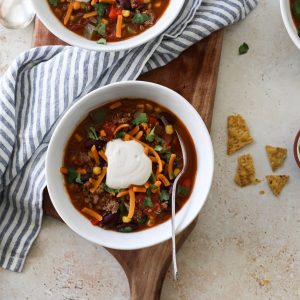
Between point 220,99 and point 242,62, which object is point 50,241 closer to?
point 220,99

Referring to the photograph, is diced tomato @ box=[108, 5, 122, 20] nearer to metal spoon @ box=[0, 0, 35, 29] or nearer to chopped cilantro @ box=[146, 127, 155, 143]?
metal spoon @ box=[0, 0, 35, 29]

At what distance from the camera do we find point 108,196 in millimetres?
2684

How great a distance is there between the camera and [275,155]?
10.1ft

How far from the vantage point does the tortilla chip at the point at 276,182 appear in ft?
10.1

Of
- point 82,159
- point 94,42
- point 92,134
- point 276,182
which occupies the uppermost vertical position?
point 94,42

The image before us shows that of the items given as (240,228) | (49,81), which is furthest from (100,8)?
(240,228)

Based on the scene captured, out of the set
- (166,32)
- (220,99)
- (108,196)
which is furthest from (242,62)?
(108,196)

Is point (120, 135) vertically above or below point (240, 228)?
above

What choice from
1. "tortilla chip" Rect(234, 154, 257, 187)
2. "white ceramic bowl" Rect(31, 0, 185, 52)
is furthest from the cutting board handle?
"white ceramic bowl" Rect(31, 0, 185, 52)

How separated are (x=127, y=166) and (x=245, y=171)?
0.80 meters

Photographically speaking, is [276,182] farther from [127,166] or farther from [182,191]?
[127,166]

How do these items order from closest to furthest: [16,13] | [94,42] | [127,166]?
[127,166]
[94,42]
[16,13]

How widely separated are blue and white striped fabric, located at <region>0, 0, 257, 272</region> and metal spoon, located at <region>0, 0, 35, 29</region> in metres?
0.31

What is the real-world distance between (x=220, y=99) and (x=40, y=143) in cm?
106
